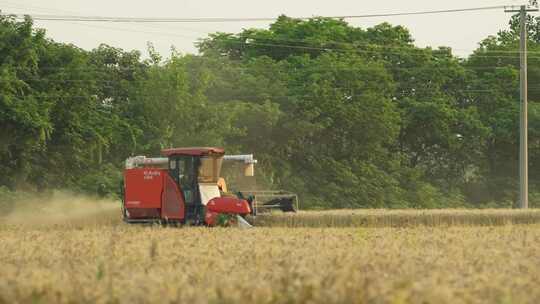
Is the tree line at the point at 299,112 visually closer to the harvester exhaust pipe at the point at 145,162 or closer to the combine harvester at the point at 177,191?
the harvester exhaust pipe at the point at 145,162

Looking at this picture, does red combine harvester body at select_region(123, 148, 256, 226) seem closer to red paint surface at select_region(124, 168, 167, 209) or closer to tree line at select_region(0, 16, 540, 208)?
red paint surface at select_region(124, 168, 167, 209)

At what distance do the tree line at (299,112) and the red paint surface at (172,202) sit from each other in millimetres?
17708

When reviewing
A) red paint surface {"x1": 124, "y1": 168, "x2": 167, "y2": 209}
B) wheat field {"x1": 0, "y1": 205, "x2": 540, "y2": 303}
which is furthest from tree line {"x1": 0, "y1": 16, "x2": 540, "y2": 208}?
wheat field {"x1": 0, "y1": 205, "x2": 540, "y2": 303}

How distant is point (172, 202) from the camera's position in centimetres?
3189

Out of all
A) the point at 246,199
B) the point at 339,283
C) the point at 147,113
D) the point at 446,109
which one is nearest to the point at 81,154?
the point at 147,113

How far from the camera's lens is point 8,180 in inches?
1976

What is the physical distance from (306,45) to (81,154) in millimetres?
27510

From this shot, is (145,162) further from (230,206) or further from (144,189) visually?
(230,206)

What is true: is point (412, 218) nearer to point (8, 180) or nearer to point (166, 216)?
point (166, 216)

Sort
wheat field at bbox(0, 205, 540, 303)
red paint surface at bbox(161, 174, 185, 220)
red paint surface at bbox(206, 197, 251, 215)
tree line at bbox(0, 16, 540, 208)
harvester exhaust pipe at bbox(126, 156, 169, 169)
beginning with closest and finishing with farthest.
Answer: wheat field at bbox(0, 205, 540, 303)
red paint surface at bbox(206, 197, 251, 215)
red paint surface at bbox(161, 174, 185, 220)
harvester exhaust pipe at bbox(126, 156, 169, 169)
tree line at bbox(0, 16, 540, 208)

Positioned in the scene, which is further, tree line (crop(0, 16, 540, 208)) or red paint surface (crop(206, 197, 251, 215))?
tree line (crop(0, 16, 540, 208))

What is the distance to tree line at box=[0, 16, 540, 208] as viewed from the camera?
172 feet

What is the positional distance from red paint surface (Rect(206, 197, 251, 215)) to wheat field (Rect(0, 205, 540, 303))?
5129 mm

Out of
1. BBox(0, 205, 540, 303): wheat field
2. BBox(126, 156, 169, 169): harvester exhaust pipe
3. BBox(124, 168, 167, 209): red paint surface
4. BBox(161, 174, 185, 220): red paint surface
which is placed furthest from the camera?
BBox(126, 156, 169, 169): harvester exhaust pipe
